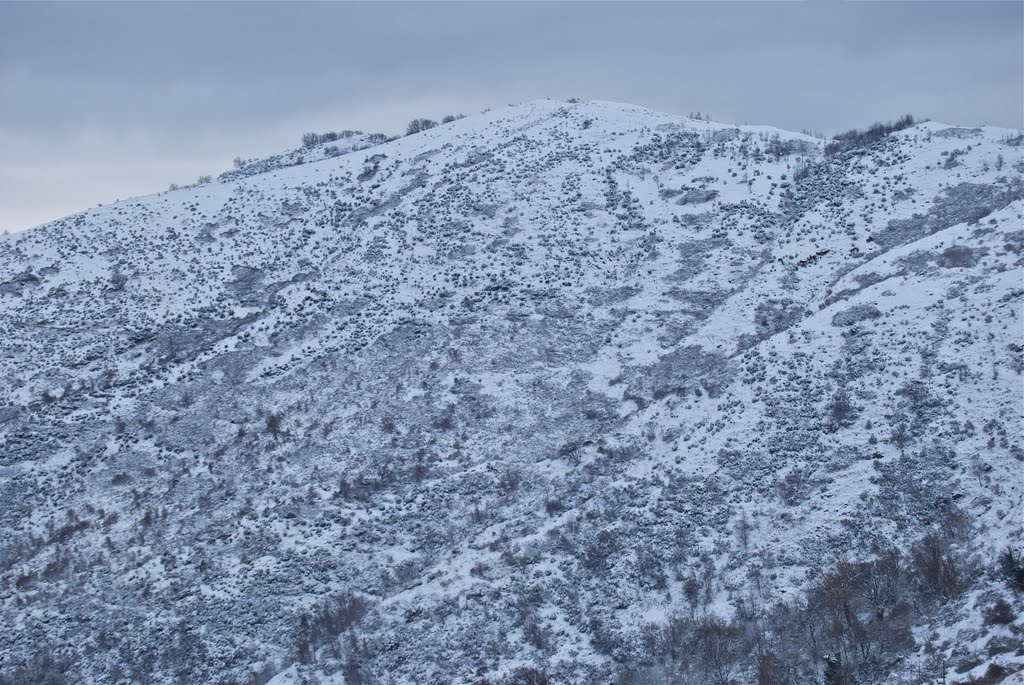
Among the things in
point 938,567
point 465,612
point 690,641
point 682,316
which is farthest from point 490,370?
point 938,567

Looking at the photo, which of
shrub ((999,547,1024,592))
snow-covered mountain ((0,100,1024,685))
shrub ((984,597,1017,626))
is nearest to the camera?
shrub ((984,597,1017,626))

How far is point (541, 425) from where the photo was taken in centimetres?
4175

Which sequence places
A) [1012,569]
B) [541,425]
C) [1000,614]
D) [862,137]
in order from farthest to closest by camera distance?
[862,137]
[541,425]
[1012,569]
[1000,614]

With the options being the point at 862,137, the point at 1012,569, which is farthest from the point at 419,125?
the point at 1012,569

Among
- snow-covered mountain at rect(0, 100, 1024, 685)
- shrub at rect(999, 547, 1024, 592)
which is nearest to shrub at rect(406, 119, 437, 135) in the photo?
snow-covered mountain at rect(0, 100, 1024, 685)

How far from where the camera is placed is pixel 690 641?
31172 mm

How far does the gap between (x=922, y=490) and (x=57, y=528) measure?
29.9 metres

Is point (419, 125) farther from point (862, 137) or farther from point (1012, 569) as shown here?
point (1012, 569)

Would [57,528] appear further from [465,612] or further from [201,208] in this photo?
[201,208]

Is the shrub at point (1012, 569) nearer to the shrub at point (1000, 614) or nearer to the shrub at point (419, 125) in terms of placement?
the shrub at point (1000, 614)

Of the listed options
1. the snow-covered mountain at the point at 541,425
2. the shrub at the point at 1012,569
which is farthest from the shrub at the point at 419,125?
the shrub at the point at 1012,569

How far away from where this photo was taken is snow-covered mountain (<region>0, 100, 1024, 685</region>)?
32094 mm

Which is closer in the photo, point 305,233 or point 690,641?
point 690,641

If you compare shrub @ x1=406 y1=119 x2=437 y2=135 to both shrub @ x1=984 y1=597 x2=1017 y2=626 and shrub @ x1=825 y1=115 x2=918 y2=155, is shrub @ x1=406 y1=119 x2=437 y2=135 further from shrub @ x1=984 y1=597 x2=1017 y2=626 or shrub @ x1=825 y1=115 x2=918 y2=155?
shrub @ x1=984 y1=597 x2=1017 y2=626
